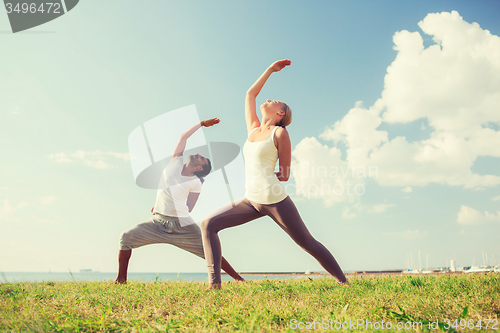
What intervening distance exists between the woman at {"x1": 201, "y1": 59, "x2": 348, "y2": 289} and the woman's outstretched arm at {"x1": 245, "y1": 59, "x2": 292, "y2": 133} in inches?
13.5

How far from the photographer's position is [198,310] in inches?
118

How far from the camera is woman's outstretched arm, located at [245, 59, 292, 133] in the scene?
15.9ft

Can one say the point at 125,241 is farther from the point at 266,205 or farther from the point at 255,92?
the point at 255,92

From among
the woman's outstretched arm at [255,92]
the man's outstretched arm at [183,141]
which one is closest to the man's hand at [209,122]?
the man's outstretched arm at [183,141]

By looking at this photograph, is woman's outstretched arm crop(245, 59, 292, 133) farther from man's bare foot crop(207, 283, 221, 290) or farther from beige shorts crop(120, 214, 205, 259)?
beige shorts crop(120, 214, 205, 259)

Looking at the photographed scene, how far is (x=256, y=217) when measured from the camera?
176 inches

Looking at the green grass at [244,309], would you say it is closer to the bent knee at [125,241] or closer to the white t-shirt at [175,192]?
the bent knee at [125,241]

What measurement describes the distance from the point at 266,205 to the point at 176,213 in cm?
256

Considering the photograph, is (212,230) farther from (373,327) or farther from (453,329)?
(453,329)

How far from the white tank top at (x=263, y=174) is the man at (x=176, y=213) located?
1.99 metres

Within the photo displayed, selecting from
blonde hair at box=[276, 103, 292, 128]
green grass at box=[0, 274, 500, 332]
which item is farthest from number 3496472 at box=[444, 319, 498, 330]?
blonde hair at box=[276, 103, 292, 128]

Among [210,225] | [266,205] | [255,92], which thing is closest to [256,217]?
[266,205]

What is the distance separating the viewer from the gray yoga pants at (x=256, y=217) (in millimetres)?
4176

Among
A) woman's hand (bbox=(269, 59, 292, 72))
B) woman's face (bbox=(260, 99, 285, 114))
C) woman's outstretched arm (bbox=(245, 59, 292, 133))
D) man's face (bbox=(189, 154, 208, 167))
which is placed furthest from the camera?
man's face (bbox=(189, 154, 208, 167))
